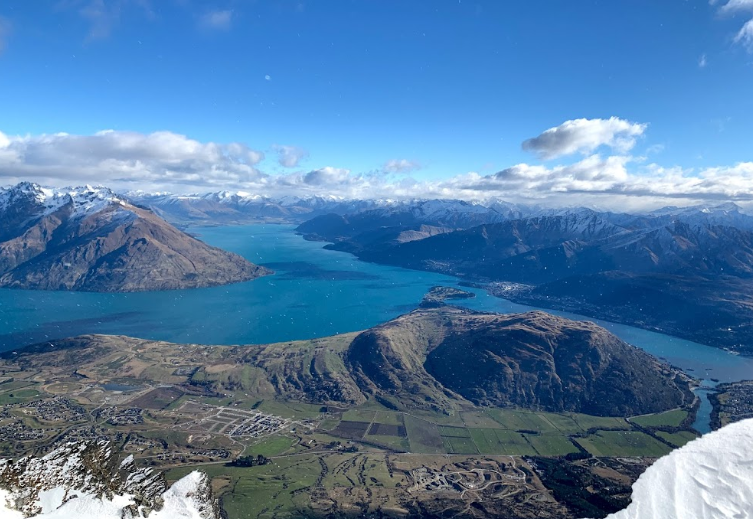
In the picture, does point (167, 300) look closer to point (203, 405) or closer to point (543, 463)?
point (203, 405)

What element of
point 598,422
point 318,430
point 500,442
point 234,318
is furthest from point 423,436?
point 234,318

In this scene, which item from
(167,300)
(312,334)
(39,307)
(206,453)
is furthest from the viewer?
(167,300)

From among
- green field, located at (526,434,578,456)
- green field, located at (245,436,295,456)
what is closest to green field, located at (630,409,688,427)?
green field, located at (526,434,578,456)

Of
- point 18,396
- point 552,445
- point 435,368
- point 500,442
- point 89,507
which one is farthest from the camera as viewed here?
point 435,368

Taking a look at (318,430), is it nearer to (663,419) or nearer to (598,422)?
(598,422)

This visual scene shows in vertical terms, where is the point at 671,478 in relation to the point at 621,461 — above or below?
above

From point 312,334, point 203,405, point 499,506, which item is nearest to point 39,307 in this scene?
point 312,334
